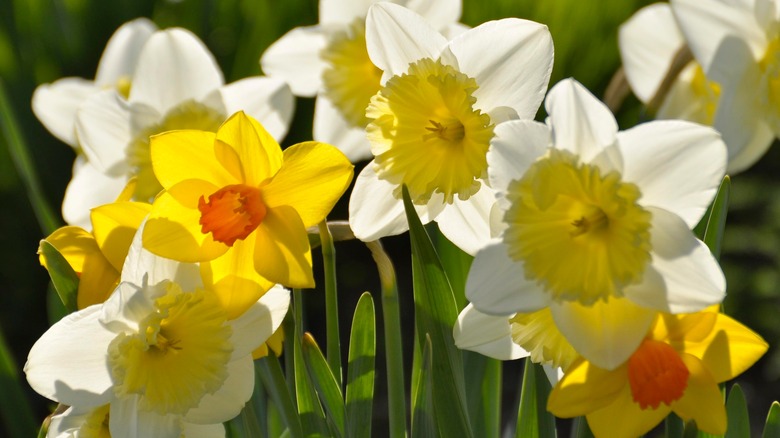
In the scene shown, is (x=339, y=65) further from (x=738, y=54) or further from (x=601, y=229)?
(x=601, y=229)

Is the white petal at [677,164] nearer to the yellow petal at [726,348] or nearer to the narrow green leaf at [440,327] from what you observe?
the yellow petal at [726,348]

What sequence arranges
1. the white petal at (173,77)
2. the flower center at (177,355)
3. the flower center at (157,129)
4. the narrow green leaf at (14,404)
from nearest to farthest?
the flower center at (177,355), the flower center at (157,129), the white petal at (173,77), the narrow green leaf at (14,404)

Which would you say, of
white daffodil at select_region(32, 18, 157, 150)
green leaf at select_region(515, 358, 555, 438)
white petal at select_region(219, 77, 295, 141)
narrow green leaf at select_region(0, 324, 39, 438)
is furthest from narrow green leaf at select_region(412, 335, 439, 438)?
white daffodil at select_region(32, 18, 157, 150)

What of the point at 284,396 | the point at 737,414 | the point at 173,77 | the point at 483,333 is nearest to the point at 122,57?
the point at 173,77

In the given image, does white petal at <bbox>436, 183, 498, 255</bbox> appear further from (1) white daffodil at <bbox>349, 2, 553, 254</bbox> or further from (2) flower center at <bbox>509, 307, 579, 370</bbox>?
(2) flower center at <bbox>509, 307, 579, 370</bbox>

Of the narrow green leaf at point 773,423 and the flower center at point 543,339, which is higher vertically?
the flower center at point 543,339

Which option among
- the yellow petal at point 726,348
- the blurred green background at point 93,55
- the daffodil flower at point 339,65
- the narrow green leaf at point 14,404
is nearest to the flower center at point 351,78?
the daffodil flower at point 339,65

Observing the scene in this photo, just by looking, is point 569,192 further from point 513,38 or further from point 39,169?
point 39,169
